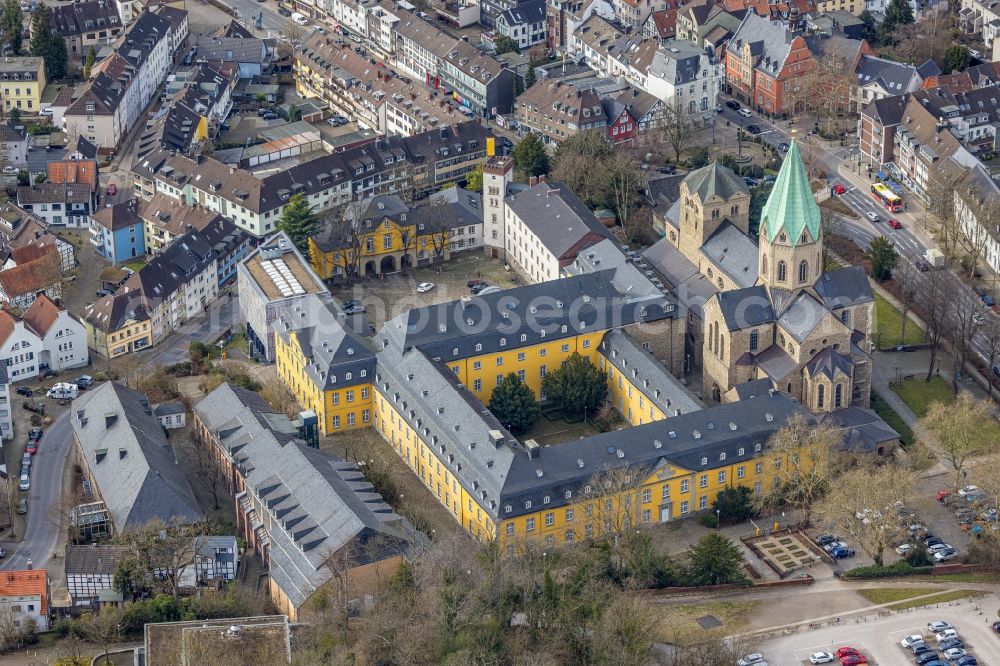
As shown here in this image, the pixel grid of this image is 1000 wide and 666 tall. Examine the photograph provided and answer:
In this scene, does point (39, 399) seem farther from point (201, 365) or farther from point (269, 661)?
point (269, 661)

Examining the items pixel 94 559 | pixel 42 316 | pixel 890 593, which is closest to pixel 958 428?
pixel 890 593

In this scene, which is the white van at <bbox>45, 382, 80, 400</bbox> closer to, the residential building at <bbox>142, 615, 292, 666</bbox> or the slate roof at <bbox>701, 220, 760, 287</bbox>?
the residential building at <bbox>142, 615, 292, 666</bbox>

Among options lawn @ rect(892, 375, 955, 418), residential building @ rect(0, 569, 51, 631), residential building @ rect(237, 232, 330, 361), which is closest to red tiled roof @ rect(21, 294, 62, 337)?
residential building @ rect(237, 232, 330, 361)

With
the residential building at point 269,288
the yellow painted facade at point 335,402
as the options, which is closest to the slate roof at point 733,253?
the yellow painted facade at point 335,402

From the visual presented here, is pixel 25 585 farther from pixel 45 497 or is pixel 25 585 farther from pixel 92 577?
pixel 45 497

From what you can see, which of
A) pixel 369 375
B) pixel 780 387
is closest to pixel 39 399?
pixel 369 375

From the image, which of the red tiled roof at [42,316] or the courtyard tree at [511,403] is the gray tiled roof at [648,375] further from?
the red tiled roof at [42,316]
